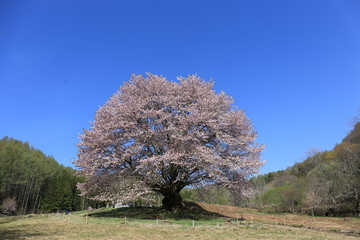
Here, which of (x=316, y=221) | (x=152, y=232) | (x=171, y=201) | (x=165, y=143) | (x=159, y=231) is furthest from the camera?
(x=316, y=221)

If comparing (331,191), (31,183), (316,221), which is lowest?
(316,221)

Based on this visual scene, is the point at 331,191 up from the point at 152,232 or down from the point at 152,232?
up

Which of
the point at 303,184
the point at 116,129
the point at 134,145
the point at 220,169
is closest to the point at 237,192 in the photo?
the point at 220,169

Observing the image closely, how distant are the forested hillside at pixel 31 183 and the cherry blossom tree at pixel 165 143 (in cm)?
3236

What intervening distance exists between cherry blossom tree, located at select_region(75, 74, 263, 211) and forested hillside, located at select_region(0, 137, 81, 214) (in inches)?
1274

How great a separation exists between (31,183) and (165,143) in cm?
4798

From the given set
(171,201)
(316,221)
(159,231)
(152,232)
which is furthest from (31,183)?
(316,221)

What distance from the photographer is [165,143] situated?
851 inches

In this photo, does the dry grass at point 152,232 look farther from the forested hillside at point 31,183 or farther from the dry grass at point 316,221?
the forested hillside at point 31,183

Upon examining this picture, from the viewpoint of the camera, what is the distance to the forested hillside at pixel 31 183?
47.0 metres

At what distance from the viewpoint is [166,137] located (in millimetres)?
21625

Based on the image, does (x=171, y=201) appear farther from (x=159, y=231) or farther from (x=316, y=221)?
(x=316, y=221)

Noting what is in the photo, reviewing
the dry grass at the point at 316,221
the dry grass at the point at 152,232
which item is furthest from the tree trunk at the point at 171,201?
the dry grass at the point at 152,232

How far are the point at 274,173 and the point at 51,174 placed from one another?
238ft
